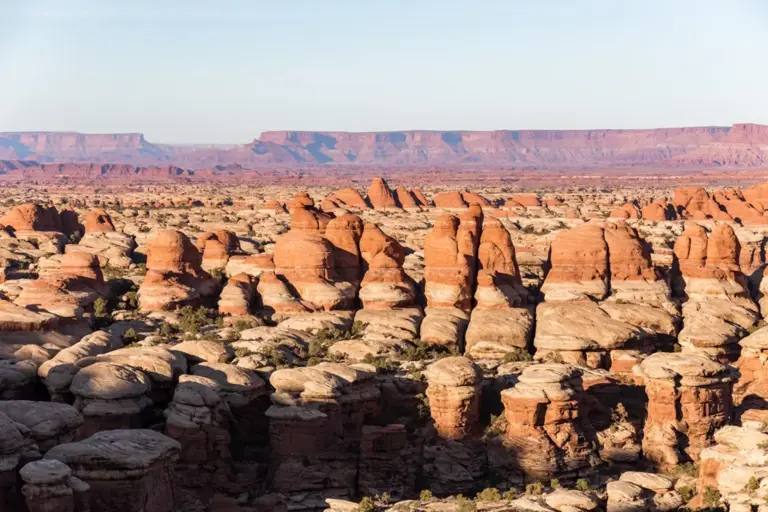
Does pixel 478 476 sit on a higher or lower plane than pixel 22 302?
lower

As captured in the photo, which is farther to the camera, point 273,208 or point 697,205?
point 273,208

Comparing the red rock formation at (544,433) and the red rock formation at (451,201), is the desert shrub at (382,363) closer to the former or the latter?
the red rock formation at (544,433)

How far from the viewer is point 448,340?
44406 mm

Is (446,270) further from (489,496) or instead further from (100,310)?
(489,496)

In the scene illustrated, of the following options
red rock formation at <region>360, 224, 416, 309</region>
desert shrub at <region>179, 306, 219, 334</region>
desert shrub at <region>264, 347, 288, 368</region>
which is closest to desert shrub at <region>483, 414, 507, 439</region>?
desert shrub at <region>264, 347, 288, 368</region>

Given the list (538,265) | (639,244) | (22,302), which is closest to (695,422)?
(639,244)

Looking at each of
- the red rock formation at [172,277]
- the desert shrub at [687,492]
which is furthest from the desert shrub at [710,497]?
the red rock formation at [172,277]

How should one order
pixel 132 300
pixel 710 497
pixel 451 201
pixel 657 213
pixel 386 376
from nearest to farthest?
pixel 710 497 < pixel 386 376 < pixel 132 300 < pixel 657 213 < pixel 451 201

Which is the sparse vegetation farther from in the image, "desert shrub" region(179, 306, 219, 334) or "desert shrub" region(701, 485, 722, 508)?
"desert shrub" region(179, 306, 219, 334)

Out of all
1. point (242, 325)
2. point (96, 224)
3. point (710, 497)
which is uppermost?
point (96, 224)

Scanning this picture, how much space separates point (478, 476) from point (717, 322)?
14814mm

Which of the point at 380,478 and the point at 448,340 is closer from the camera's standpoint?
the point at 380,478

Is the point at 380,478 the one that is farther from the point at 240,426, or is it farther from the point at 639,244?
the point at 639,244

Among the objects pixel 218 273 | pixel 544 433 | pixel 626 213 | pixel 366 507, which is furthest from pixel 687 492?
pixel 626 213
